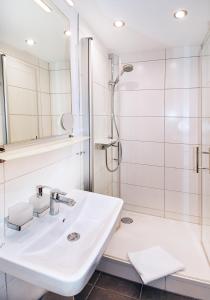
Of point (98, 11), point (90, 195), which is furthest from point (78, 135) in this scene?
point (98, 11)

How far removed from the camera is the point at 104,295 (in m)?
1.54

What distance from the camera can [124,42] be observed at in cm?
206

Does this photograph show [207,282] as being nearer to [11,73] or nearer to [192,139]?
[192,139]

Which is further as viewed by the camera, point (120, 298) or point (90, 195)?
point (120, 298)

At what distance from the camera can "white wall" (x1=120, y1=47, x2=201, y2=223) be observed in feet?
7.18

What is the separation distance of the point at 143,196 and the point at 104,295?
1211mm

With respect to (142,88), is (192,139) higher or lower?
lower

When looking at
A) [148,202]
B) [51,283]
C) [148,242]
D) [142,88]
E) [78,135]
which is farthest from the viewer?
[148,202]

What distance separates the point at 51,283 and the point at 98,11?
1.69m

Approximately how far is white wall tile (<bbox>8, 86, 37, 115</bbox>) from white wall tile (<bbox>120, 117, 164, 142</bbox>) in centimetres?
147

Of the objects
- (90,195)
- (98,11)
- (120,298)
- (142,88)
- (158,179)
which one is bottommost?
(120,298)

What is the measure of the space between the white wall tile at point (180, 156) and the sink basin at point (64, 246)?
1.28m

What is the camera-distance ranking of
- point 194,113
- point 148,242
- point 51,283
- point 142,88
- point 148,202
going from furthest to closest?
point 148,202 → point 142,88 → point 194,113 → point 148,242 → point 51,283

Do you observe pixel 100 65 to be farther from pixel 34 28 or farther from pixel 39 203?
pixel 39 203
